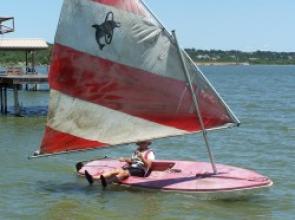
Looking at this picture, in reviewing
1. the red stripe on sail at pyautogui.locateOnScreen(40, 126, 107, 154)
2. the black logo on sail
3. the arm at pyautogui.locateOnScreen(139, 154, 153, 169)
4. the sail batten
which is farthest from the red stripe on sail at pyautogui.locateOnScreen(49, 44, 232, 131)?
the arm at pyautogui.locateOnScreen(139, 154, 153, 169)

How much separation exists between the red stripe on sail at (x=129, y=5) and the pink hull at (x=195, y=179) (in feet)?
11.6

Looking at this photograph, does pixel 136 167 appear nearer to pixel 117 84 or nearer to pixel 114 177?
pixel 114 177

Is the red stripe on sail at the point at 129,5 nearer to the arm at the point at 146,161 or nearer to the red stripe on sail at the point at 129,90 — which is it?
the red stripe on sail at the point at 129,90

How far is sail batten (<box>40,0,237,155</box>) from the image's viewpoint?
45.7 ft

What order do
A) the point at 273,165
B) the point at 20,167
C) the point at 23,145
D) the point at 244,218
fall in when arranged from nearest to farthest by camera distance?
1. the point at 244,218
2. the point at 20,167
3. the point at 273,165
4. the point at 23,145

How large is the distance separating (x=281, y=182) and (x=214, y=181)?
12.7 ft

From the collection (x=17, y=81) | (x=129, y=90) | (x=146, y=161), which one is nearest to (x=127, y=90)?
(x=129, y=90)

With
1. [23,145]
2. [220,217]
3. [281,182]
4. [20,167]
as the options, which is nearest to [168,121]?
[220,217]

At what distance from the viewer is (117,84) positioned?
14352 mm

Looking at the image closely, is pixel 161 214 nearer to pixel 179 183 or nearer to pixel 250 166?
pixel 179 183

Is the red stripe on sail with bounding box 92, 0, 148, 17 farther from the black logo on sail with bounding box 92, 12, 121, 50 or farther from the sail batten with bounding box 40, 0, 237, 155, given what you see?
the black logo on sail with bounding box 92, 12, 121, 50

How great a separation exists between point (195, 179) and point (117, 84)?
2623mm

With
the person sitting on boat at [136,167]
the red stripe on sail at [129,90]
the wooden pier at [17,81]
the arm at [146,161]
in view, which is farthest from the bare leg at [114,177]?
the wooden pier at [17,81]

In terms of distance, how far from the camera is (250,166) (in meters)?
20.4
